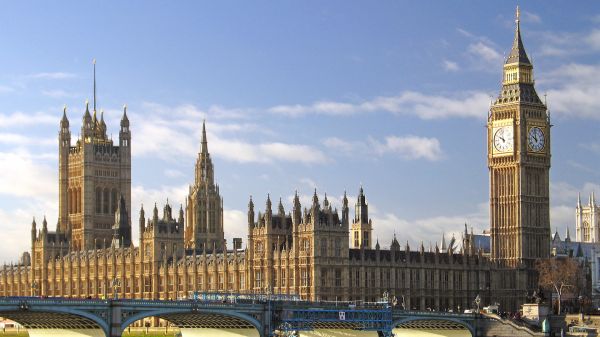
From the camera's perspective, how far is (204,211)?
18688cm

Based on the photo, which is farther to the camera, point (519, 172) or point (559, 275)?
point (519, 172)

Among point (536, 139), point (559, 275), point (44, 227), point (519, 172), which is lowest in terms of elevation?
point (559, 275)

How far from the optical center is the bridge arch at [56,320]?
94.8 metres

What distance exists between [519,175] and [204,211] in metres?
48.0


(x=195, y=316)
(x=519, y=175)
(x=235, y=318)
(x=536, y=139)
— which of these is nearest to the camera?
(x=235, y=318)

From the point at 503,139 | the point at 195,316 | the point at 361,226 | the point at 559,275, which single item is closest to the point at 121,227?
the point at 361,226

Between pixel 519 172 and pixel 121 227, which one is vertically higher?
Result: pixel 519 172

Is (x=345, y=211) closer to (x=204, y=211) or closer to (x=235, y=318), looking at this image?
(x=235, y=318)

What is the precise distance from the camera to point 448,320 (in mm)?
122000

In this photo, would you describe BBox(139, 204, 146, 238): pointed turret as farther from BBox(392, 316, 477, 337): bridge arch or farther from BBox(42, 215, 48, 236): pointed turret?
BBox(392, 316, 477, 337): bridge arch

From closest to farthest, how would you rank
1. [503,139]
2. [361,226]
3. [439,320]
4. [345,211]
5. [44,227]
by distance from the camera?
[439,320] → [345,211] → [503,139] → [361,226] → [44,227]

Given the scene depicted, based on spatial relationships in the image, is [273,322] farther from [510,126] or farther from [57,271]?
[57,271]

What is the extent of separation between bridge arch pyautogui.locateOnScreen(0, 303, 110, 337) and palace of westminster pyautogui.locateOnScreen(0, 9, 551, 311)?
33525mm

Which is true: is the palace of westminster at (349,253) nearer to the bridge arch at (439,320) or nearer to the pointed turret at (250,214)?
the pointed turret at (250,214)
